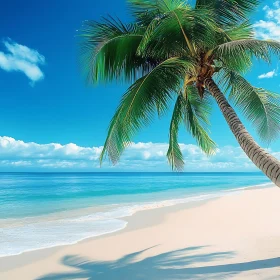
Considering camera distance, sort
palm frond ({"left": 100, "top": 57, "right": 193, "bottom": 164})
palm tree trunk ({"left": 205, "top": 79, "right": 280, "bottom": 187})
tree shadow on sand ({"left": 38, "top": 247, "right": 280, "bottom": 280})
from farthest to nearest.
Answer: palm frond ({"left": 100, "top": 57, "right": 193, "bottom": 164}), tree shadow on sand ({"left": 38, "top": 247, "right": 280, "bottom": 280}), palm tree trunk ({"left": 205, "top": 79, "right": 280, "bottom": 187})

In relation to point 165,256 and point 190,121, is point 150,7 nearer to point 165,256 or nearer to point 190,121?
point 190,121

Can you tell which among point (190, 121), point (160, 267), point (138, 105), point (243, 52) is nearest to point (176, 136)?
point (190, 121)

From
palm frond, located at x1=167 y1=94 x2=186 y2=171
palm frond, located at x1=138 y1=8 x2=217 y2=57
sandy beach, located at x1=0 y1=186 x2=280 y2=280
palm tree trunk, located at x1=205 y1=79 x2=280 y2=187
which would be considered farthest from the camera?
palm frond, located at x1=167 y1=94 x2=186 y2=171

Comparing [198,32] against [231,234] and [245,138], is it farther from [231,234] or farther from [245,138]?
[231,234]

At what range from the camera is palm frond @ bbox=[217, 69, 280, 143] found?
19.6 ft

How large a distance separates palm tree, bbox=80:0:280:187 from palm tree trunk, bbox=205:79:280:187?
0.02 m

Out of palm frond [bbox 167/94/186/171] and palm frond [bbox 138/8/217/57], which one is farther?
palm frond [bbox 167/94/186/171]

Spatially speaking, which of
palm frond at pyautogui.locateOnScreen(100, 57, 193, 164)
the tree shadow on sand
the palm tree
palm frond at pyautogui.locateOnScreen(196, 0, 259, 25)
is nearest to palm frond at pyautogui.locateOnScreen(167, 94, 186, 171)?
the palm tree

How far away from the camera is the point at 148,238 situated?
721 cm

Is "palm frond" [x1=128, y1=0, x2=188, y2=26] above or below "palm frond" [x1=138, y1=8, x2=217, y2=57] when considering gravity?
above

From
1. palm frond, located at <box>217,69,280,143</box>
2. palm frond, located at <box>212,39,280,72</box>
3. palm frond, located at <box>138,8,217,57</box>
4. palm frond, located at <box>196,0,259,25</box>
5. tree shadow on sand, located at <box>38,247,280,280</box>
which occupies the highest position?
palm frond, located at <box>196,0,259,25</box>

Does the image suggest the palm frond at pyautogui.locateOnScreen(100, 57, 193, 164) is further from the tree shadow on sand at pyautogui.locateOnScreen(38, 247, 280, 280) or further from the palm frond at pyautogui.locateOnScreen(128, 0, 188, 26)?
the tree shadow on sand at pyautogui.locateOnScreen(38, 247, 280, 280)

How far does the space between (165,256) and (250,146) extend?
2.63 meters

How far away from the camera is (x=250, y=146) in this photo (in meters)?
4.52
